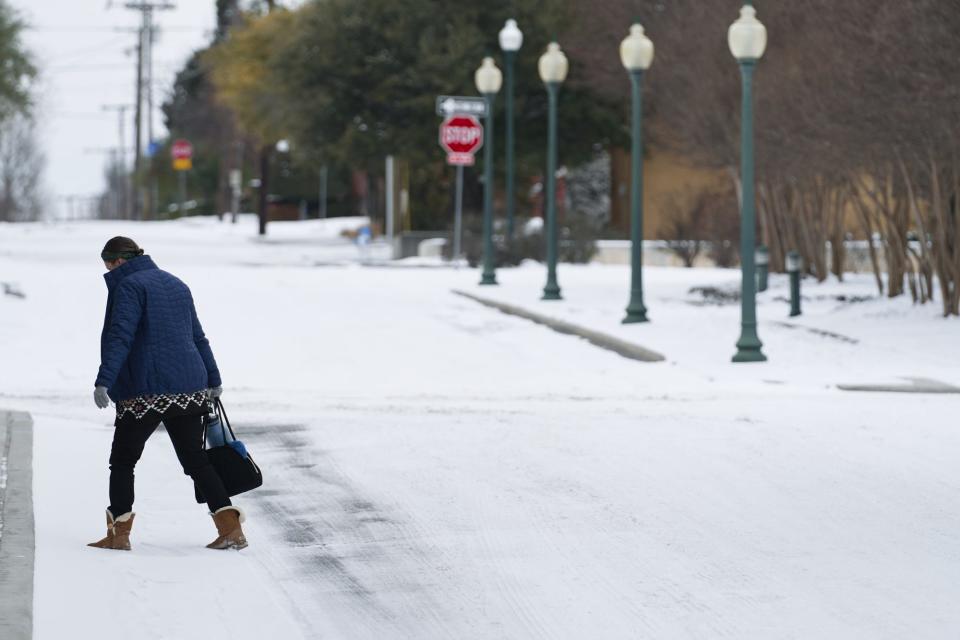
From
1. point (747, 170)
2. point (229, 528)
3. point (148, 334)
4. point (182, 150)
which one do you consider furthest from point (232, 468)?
point (182, 150)

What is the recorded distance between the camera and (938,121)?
2020cm

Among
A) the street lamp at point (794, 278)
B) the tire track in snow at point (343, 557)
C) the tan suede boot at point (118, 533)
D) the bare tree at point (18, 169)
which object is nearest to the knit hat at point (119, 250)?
the tan suede boot at point (118, 533)

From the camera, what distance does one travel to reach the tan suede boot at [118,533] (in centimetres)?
859

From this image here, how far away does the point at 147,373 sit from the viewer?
839 centimetres

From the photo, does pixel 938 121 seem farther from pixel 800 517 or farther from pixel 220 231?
pixel 220 231

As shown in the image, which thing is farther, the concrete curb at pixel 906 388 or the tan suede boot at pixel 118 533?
the concrete curb at pixel 906 388

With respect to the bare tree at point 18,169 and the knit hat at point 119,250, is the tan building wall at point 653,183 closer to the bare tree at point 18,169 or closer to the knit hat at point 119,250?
the knit hat at point 119,250

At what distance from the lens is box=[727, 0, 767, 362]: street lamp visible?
1877 cm

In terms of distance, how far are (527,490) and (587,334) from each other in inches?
463

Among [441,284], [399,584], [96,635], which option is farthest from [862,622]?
[441,284]

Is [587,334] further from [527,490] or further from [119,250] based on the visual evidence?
[119,250]

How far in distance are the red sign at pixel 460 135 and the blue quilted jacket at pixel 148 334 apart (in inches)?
1043

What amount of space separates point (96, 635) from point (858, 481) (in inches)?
211

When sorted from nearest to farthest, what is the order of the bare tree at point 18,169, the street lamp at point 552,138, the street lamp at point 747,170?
the street lamp at point 747,170 < the street lamp at point 552,138 < the bare tree at point 18,169
